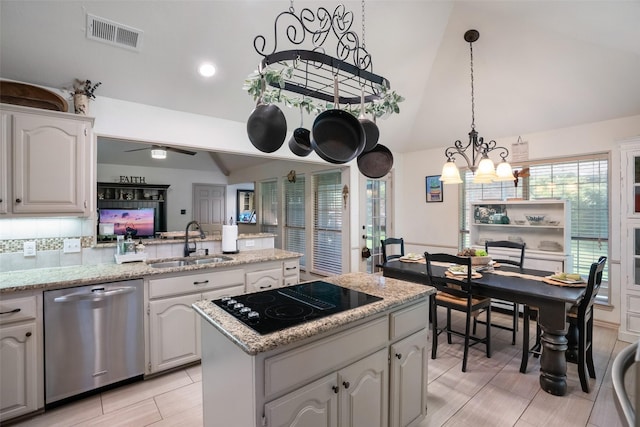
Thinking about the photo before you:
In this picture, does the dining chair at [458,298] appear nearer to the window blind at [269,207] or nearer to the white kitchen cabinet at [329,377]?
the white kitchen cabinet at [329,377]

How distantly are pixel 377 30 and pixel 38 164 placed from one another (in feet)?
10.4

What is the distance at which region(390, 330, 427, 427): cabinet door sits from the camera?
171cm

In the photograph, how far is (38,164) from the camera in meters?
2.27

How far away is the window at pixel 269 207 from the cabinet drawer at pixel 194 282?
362cm

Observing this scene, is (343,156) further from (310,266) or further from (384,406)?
(310,266)

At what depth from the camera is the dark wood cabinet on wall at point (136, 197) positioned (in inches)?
257

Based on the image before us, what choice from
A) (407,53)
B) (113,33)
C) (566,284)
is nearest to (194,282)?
(113,33)

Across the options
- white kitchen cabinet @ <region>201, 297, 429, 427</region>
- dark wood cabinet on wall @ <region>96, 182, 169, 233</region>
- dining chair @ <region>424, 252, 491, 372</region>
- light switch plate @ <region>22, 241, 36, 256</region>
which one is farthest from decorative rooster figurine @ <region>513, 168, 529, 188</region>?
dark wood cabinet on wall @ <region>96, 182, 169, 233</region>

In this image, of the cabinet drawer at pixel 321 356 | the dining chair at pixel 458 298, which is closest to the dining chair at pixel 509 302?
the dining chair at pixel 458 298

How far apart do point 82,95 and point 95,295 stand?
5.35 feet

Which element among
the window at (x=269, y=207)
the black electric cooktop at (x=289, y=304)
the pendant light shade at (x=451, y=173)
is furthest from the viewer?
the window at (x=269, y=207)

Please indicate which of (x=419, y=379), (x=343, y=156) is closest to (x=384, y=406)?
(x=419, y=379)

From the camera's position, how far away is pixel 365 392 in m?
1.55

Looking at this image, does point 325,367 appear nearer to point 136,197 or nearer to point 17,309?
point 17,309
